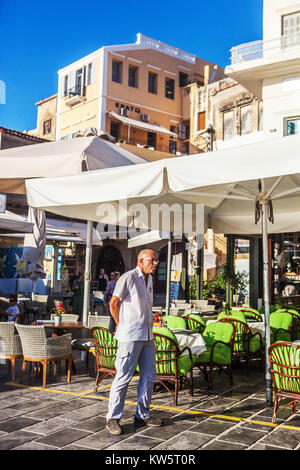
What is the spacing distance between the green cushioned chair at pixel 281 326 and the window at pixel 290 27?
461 inches

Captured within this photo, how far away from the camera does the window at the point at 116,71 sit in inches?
1331

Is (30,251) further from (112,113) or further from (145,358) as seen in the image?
(112,113)

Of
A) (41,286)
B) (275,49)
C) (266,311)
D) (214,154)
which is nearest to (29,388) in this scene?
(266,311)

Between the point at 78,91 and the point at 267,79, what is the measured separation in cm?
2100

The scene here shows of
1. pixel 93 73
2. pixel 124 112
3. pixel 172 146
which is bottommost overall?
pixel 172 146

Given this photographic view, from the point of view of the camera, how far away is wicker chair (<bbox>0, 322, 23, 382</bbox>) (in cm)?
676

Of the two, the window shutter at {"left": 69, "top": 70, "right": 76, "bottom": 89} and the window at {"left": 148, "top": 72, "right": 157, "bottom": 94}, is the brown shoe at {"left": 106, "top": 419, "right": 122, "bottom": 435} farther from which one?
the window shutter at {"left": 69, "top": 70, "right": 76, "bottom": 89}

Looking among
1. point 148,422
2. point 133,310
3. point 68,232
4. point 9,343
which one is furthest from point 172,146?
point 148,422

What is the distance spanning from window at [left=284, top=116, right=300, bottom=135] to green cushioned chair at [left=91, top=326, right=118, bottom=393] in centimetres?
1273

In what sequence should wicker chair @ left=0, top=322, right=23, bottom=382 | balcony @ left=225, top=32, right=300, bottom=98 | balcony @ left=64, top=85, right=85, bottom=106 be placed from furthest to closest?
balcony @ left=64, top=85, right=85, bottom=106
balcony @ left=225, top=32, right=300, bottom=98
wicker chair @ left=0, top=322, right=23, bottom=382

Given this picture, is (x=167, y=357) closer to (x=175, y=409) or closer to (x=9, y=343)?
(x=175, y=409)

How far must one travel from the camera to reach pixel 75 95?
35.3 metres

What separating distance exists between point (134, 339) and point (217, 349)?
2556 millimetres

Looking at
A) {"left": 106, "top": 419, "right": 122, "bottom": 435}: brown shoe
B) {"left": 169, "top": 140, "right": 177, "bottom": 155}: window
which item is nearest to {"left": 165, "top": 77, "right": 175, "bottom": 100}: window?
{"left": 169, "top": 140, "right": 177, "bottom": 155}: window
